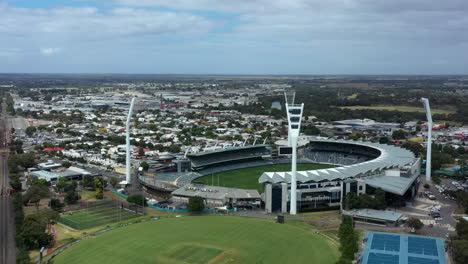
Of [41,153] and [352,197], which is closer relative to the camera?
[352,197]

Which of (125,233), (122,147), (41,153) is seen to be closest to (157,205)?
(125,233)

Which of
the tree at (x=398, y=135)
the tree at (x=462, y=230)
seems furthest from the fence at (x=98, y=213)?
the tree at (x=398, y=135)

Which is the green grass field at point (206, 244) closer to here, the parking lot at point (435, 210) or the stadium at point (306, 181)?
the stadium at point (306, 181)

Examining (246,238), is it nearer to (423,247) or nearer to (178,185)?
(423,247)

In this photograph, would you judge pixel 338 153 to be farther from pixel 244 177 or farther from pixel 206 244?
pixel 206 244

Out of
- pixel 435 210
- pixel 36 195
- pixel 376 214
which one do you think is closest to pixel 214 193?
pixel 376 214

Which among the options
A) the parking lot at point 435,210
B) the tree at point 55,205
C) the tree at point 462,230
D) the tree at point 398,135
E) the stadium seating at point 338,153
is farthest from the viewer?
the tree at point 398,135
